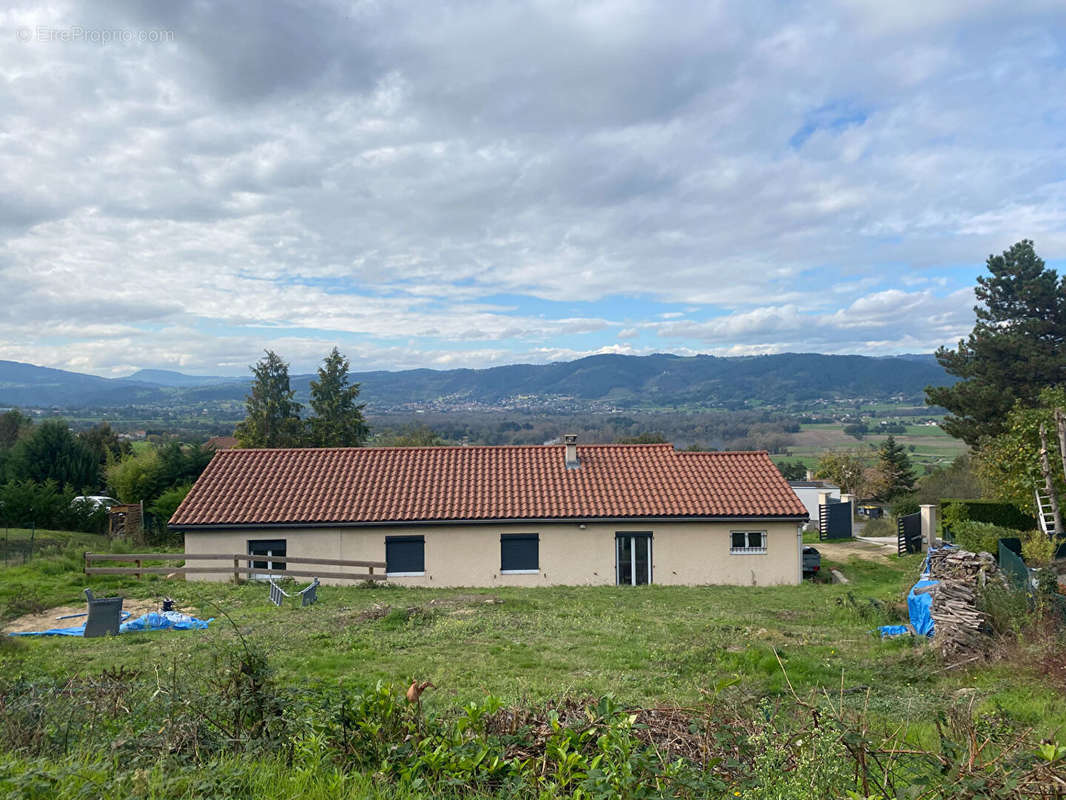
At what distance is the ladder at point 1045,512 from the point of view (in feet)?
70.2

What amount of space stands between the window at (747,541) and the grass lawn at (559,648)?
4.35 meters

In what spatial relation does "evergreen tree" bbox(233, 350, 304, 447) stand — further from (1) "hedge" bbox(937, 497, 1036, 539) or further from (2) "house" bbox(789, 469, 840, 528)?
(1) "hedge" bbox(937, 497, 1036, 539)

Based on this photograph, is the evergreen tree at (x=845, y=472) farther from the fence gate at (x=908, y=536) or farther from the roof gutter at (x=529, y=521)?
the roof gutter at (x=529, y=521)

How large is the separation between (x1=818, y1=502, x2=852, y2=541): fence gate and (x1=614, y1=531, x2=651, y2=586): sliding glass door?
1782cm

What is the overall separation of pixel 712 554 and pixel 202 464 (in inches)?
1039

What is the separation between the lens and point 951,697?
7.94 m

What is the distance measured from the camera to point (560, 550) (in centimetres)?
2188

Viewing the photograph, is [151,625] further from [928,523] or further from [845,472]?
[845,472]

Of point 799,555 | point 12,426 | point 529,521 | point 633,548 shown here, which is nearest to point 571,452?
point 529,521

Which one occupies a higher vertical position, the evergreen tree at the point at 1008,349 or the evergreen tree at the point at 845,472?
the evergreen tree at the point at 1008,349

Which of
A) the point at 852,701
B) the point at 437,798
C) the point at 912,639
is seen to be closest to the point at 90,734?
the point at 437,798

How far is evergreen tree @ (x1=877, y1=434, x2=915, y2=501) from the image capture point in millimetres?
51312

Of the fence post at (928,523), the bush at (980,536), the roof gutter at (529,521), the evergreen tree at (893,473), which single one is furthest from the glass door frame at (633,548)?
the evergreen tree at (893,473)

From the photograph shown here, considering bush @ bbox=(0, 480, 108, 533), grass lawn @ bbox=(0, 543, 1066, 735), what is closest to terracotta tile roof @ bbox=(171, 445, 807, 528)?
grass lawn @ bbox=(0, 543, 1066, 735)
